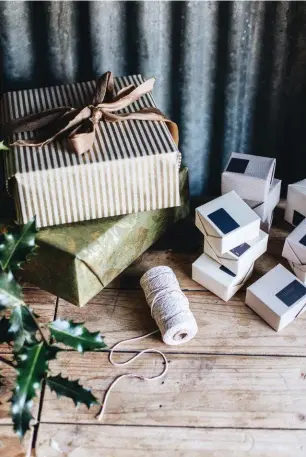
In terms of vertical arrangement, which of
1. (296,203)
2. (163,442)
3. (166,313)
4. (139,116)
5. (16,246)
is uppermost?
(139,116)

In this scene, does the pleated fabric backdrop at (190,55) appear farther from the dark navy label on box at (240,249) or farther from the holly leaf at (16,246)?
the holly leaf at (16,246)

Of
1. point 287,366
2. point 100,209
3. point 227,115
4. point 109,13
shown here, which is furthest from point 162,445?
point 109,13

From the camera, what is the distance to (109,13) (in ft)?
5.11

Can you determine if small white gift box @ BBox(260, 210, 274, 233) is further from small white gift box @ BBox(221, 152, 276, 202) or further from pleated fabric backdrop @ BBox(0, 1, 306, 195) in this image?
pleated fabric backdrop @ BBox(0, 1, 306, 195)

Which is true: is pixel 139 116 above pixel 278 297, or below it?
above

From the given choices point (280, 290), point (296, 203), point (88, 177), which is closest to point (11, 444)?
point (88, 177)

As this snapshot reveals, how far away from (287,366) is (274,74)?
0.75m

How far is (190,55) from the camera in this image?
162 cm

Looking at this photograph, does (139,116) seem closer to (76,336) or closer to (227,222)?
(227,222)

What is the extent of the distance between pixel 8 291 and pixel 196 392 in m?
0.45

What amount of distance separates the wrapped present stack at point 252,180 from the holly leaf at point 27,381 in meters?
0.62

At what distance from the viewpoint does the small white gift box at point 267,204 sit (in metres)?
1.56

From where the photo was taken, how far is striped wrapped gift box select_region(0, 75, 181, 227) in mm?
1301

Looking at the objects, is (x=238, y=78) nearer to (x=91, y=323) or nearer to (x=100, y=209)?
(x=100, y=209)
